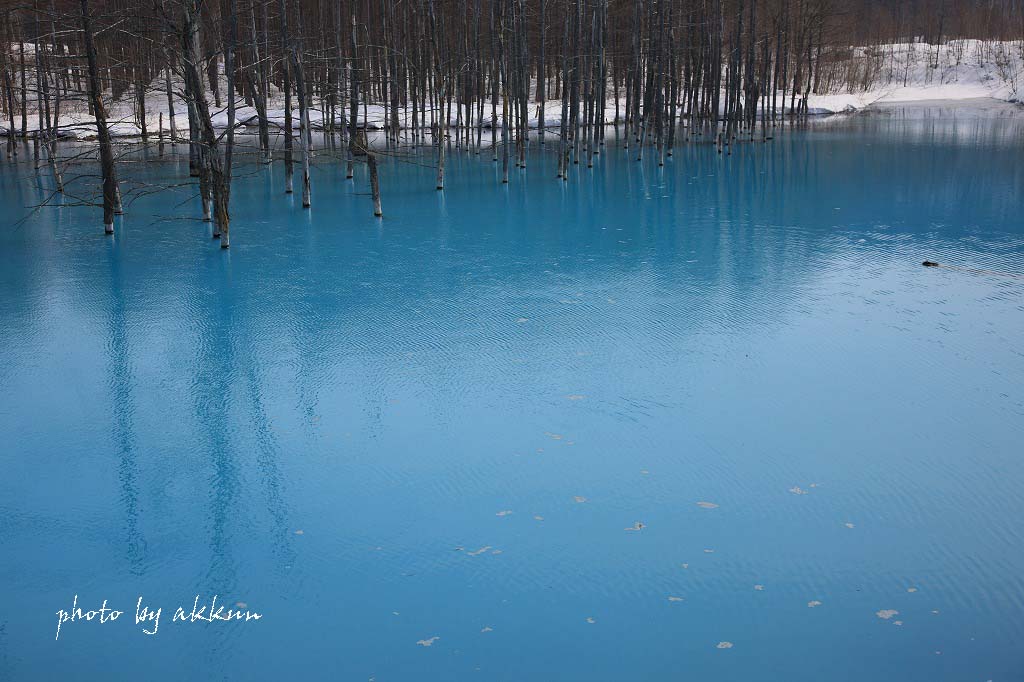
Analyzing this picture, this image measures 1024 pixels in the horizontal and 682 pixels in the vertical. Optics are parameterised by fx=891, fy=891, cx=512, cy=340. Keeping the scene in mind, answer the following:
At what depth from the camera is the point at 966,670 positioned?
12.6ft

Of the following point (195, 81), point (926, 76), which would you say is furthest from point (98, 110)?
point (926, 76)

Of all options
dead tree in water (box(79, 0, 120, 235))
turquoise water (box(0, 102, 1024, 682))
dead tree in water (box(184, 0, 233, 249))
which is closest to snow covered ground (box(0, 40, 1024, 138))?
dead tree in water (box(79, 0, 120, 235))

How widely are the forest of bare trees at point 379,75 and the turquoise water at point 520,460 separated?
9.33 feet

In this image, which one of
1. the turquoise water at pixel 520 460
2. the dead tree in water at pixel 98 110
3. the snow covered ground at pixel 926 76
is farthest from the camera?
the snow covered ground at pixel 926 76

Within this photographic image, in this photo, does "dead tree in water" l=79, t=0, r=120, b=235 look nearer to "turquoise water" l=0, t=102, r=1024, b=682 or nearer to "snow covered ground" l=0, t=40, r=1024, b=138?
"turquoise water" l=0, t=102, r=1024, b=682

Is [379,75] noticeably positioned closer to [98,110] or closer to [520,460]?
[98,110]

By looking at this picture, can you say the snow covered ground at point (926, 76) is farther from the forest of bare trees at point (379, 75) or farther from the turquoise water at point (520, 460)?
the turquoise water at point (520, 460)

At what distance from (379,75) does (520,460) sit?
66.9ft

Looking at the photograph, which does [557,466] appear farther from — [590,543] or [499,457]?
[590,543]

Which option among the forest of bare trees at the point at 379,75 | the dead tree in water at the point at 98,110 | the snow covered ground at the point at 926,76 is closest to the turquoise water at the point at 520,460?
the dead tree in water at the point at 98,110

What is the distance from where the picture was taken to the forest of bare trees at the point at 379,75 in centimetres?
1307

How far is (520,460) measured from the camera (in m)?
6.05

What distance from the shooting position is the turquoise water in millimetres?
4137

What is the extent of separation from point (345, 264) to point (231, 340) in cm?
342
